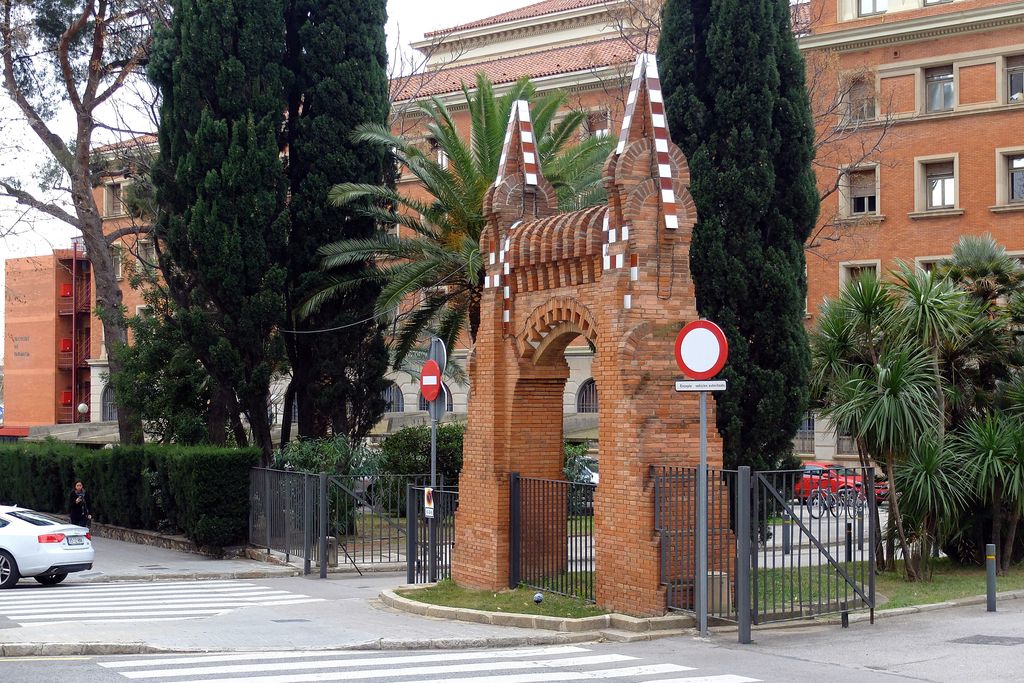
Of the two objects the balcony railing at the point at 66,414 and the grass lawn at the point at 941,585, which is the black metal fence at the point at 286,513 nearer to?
the grass lawn at the point at 941,585

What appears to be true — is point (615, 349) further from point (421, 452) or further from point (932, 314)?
point (421, 452)

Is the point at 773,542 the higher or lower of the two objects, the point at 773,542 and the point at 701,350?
the lower

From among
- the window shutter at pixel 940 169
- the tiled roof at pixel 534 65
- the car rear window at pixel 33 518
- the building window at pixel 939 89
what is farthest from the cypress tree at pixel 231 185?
the window shutter at pixel 940 169

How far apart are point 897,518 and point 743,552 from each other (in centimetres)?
692

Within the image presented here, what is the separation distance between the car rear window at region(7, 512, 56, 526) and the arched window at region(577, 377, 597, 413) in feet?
98.2

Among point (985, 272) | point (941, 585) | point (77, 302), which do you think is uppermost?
point (77, 302)

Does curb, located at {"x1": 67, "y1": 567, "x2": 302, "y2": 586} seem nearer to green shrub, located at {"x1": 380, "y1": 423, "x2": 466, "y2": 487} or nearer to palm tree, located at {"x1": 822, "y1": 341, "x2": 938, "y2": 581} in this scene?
green shrub, located at {"x1": 380, "y1": 423, "x2": 466, "y2": 487}

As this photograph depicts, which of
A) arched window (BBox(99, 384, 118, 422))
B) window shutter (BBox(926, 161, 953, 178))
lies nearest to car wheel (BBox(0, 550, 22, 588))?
→ window shutter (BBox(926, 161, 953, 178))

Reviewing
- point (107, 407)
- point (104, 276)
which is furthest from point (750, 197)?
point (107, 407)

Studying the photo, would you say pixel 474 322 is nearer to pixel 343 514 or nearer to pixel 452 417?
pixel 343 514

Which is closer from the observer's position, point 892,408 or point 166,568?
point 892,408

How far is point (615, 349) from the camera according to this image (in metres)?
14.4

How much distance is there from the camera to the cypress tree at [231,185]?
1054 inches

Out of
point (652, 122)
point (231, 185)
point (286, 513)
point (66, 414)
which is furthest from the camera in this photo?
point (66, 414)
